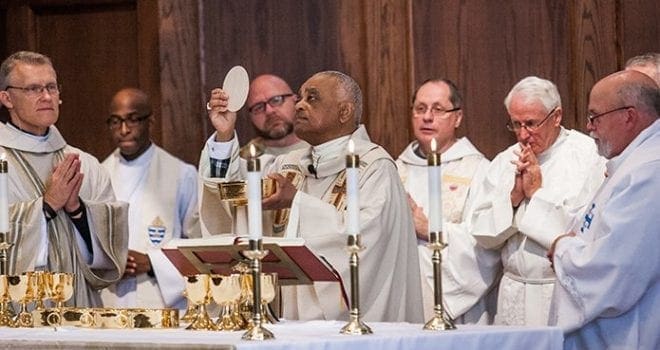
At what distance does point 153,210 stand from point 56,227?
4.86ft

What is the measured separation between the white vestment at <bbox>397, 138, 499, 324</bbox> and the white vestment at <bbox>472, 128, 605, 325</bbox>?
15 centimetres

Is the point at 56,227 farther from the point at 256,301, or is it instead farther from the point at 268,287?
the point at 256,301

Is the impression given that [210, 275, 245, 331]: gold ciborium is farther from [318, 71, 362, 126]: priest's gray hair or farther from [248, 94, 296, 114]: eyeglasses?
[248, 94, 296, 114]: eyeglasses

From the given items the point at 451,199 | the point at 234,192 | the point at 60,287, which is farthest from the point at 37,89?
the point at 451,199

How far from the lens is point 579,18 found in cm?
845

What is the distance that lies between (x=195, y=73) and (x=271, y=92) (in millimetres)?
835

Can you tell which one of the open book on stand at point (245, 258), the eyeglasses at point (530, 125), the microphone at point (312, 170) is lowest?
the open book on stand at point (245, 258)

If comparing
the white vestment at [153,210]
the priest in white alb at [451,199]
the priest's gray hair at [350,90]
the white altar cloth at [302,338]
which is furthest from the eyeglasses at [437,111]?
the white altar cloth at [302,338]

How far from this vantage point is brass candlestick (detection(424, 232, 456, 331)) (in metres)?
4.99

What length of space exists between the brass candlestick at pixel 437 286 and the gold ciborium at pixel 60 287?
141 cm

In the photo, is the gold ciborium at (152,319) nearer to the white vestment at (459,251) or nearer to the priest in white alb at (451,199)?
the priest in white alb at (451,199)

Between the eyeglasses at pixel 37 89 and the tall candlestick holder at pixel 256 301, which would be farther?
the eyeglasses at pixel 37 89

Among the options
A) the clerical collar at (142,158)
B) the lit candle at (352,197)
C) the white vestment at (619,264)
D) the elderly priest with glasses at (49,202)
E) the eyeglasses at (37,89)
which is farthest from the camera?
the clerical collar at (142,158)

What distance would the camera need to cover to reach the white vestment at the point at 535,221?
725 cm
